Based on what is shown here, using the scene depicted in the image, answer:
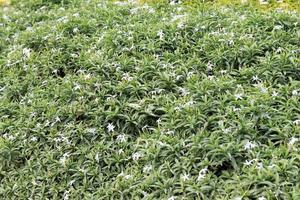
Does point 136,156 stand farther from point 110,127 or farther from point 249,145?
point 249,145

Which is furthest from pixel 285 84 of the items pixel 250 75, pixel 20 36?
pixel 20 36

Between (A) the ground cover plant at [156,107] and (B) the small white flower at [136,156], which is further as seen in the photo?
(B) the small white flower at [136,156]

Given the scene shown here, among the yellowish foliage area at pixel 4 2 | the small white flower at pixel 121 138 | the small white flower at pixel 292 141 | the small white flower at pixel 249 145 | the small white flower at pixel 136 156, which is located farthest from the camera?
the yellowish foliage area at pixel 4 2

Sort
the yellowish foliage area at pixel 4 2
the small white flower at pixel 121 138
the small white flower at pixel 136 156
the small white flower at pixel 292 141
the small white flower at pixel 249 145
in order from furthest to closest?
the yellowish foliage area at pixel 4 2 < the small white flower at pixel 121 138 < the small white flower at pixel 136 156 < the small white flower at pixel 249 145 < the small white flower at pixel 292 141

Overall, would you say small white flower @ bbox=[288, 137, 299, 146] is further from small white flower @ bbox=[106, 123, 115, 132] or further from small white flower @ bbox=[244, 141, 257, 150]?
small white flower @ bbox=[106, 123, 115, 132]

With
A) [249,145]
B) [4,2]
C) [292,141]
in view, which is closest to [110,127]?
[249,145]

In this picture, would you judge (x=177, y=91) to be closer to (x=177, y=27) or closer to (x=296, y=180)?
(x=177, y=27)

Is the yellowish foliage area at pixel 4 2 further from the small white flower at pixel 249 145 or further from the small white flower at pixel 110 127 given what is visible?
the small white flower at pixel 249 145

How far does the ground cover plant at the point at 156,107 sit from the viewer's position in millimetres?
4070

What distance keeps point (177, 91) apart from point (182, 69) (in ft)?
1.15

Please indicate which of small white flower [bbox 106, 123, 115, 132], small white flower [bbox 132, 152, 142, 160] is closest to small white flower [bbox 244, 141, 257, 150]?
small white flower [bbox 132, 152, 142, 160]

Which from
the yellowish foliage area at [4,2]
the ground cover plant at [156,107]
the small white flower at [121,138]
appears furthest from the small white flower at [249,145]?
the yellowish foliage area at [4,2]

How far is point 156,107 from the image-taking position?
192 inches

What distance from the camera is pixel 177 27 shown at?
5.95m
